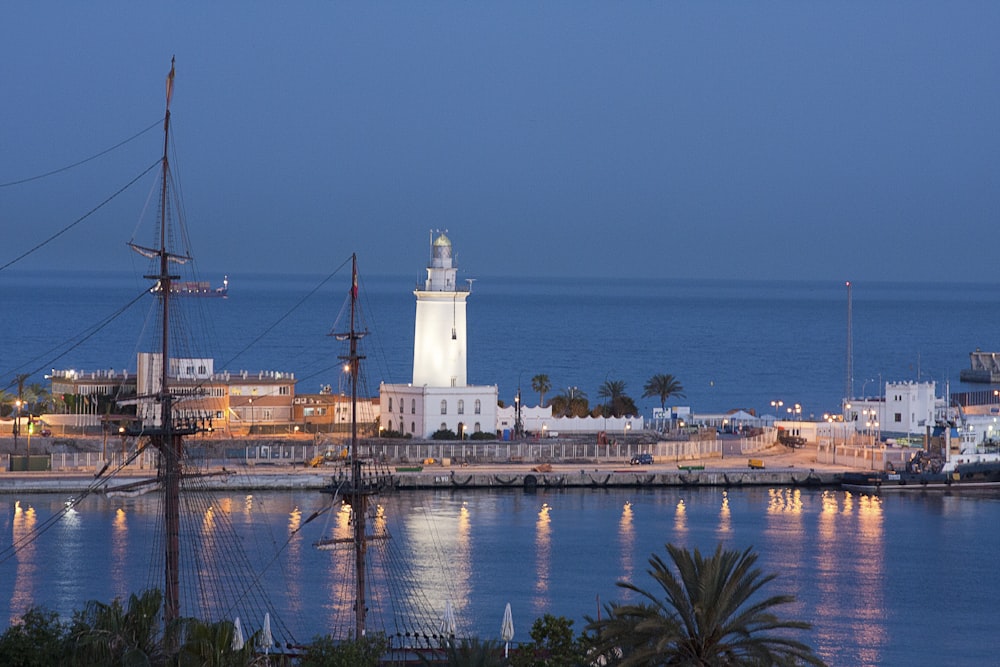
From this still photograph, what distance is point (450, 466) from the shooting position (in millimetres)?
58344

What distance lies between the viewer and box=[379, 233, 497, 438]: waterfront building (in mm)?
60812

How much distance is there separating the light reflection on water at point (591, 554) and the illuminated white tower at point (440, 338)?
764 centimetres

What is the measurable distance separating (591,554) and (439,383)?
18647 mm

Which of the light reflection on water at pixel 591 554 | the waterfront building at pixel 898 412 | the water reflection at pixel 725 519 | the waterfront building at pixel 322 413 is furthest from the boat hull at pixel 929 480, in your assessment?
the waterfront building at pixel 322 413

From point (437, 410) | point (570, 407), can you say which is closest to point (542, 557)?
point (437, 410)

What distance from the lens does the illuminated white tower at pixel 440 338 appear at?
205 feet

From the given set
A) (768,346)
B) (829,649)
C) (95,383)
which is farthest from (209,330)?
(829,649)

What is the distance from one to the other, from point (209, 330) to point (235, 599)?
126m

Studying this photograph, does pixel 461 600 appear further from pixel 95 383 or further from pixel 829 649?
pixel 95 383

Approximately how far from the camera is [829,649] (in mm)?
34156

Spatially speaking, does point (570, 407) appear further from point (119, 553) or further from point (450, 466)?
point (119, 553)

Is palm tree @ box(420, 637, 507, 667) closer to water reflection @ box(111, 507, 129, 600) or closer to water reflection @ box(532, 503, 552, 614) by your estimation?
water reflection @ box(532, 503, 552, 614)

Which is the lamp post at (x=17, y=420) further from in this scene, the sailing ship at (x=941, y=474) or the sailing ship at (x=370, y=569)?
the sailing ship at (x=941, y=474)

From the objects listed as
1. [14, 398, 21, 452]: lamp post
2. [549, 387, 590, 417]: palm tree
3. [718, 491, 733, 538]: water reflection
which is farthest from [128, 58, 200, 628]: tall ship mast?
[549, 387, 590, 417]: palm tree
